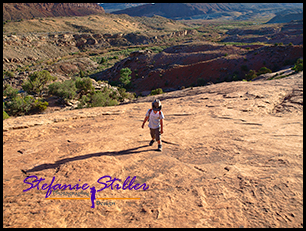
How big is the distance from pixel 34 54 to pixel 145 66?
32.5m

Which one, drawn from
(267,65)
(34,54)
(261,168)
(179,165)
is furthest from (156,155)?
(34,54)

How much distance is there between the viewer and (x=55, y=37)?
5906cm

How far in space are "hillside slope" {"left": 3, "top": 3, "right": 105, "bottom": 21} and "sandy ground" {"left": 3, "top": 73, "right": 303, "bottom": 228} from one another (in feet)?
448

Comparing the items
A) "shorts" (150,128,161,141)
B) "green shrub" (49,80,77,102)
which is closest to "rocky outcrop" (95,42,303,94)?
"green shrub" (49,80,77,102)

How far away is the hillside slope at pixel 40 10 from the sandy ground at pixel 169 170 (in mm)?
136656

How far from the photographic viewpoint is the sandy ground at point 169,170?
2.99m

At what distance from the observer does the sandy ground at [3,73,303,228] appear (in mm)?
2994

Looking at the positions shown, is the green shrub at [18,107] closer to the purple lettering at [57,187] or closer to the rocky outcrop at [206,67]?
the purple lettering at [57,187]

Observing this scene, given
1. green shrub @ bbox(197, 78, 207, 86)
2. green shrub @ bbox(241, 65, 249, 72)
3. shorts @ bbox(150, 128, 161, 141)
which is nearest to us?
shorts @ bbox(150, 128, 161, 141)

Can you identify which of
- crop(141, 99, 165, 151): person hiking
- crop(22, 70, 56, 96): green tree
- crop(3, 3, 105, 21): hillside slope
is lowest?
crop(141, 99, 165, 151): person hiking

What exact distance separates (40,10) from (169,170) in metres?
168

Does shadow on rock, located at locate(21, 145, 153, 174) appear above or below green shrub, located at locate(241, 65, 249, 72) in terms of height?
below

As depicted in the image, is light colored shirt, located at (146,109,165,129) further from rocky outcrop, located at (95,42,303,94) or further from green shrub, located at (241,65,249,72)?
green shrub, located at (241,65,249,72)

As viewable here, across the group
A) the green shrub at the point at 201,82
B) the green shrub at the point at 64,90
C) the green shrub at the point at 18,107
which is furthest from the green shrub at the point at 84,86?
the green shrub at the point at 201,82
